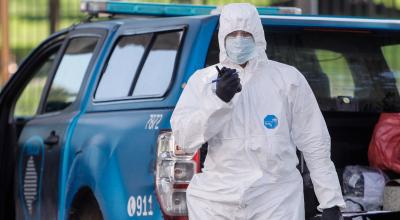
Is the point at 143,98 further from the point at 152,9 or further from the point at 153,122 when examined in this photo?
the point at 152,9

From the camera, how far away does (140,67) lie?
5773mm

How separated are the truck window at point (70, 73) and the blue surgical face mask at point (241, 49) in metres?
1.90

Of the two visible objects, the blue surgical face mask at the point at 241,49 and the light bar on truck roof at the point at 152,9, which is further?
the light bar on truck roof at the point at 152,9

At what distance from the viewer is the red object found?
566 cm

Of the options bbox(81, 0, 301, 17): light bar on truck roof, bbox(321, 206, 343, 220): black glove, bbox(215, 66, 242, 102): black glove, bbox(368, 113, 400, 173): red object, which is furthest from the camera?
bbox(81, 0, 301, 17): light bar on truck roof

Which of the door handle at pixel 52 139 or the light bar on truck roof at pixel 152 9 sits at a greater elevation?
the light bar on truck roof at pixel 152 9

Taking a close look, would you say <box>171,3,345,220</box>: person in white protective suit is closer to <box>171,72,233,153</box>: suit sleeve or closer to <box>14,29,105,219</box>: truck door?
<box>171,72,233,153</box>: suit sleeve

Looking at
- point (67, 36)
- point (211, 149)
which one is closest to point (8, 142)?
point (67, 36)

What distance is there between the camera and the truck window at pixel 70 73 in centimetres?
656

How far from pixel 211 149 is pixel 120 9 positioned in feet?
7.52

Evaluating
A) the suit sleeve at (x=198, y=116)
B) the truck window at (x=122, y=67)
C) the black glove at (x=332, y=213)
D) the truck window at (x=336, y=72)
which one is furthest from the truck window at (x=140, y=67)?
the black glove at (x=332, y=213)

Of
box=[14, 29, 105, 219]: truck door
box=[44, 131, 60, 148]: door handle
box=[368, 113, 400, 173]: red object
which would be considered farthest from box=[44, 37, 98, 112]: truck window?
box=[368, 113, 400, 173]: red object

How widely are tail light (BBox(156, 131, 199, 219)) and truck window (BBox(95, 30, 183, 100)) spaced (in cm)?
48

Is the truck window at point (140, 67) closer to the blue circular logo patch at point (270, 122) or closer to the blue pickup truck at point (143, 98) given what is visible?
the blue pickup truck at point (143, 98)
